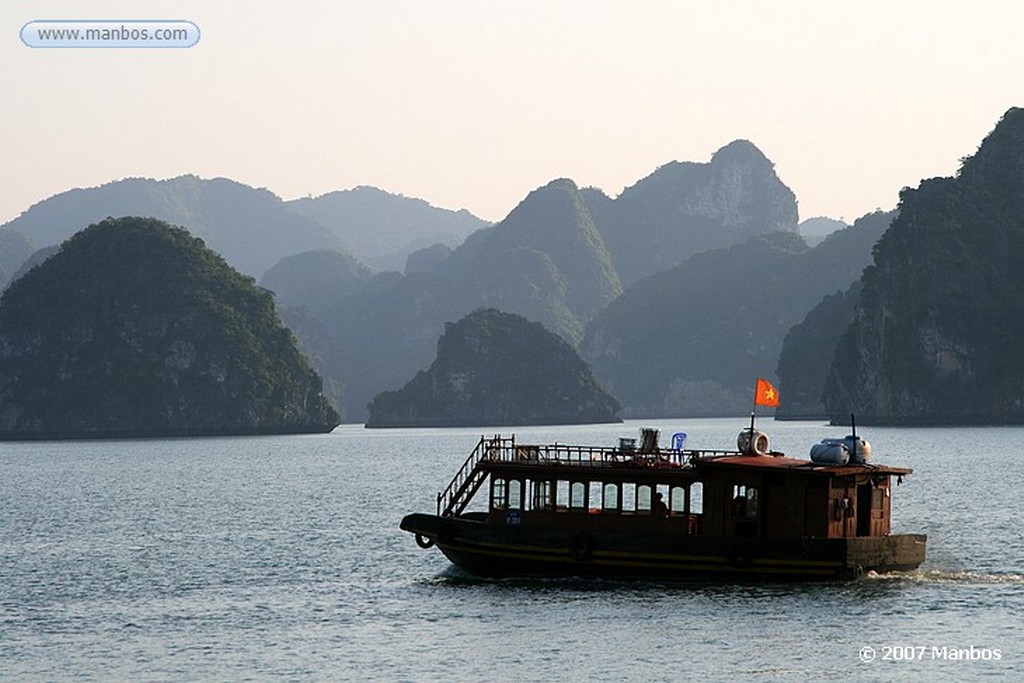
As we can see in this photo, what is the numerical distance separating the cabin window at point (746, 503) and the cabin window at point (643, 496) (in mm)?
2904

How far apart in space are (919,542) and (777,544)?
5506 mm

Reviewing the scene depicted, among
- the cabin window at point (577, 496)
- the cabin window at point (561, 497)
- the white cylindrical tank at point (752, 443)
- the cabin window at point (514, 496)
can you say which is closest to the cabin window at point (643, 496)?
the cabin window at point (577, 496)

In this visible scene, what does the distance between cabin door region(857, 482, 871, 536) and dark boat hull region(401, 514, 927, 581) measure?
84cm

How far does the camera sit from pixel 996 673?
39.6 m

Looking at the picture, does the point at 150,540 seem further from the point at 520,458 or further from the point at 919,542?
the point at 919,542

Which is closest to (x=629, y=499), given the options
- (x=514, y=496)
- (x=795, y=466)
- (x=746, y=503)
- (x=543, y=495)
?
(x=543, y=495)

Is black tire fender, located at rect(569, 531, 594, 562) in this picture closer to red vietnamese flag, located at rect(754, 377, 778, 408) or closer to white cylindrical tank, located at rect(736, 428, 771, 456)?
white cylindrical tank, located at rect(736, 428, 771, 456)

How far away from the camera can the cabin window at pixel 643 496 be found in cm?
5103

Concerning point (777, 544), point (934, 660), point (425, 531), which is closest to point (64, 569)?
point (425, 531)

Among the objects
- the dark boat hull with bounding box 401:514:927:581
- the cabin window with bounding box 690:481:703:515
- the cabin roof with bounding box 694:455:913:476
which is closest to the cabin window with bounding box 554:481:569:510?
the dark boat hull with bounding box 401:514:927:581

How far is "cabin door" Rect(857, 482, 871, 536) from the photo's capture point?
4969 cm

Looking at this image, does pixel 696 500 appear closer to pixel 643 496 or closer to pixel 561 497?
pixel 561 497

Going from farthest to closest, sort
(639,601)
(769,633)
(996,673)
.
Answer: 1. (639,601)
2. (769,633)
3. (996,673)

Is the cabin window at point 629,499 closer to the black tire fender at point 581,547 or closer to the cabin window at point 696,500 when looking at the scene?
the black tire fender at point 581,547
